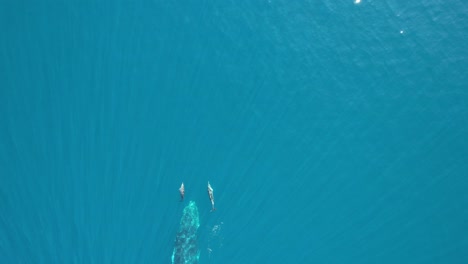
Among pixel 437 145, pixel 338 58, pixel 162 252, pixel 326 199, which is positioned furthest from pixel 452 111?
pixel 162 252

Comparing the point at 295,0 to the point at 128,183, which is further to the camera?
the point at 295,0

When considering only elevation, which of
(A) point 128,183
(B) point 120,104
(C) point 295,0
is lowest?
(A) point 128,183

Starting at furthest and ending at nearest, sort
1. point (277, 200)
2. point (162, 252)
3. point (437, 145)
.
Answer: point (437, 145), point (277, 200), point (162, 252)

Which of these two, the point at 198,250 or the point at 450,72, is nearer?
the point at 198,250

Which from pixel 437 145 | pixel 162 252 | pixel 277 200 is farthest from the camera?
pixel 437 145

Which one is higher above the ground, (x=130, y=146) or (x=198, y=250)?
(x=130, y=146)

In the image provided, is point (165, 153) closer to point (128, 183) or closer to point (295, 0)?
point (128, 183)

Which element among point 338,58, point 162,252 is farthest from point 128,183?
point 338,58

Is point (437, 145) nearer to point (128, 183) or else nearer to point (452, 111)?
point (452, 111)

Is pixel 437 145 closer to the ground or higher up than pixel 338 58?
closer to the ground
